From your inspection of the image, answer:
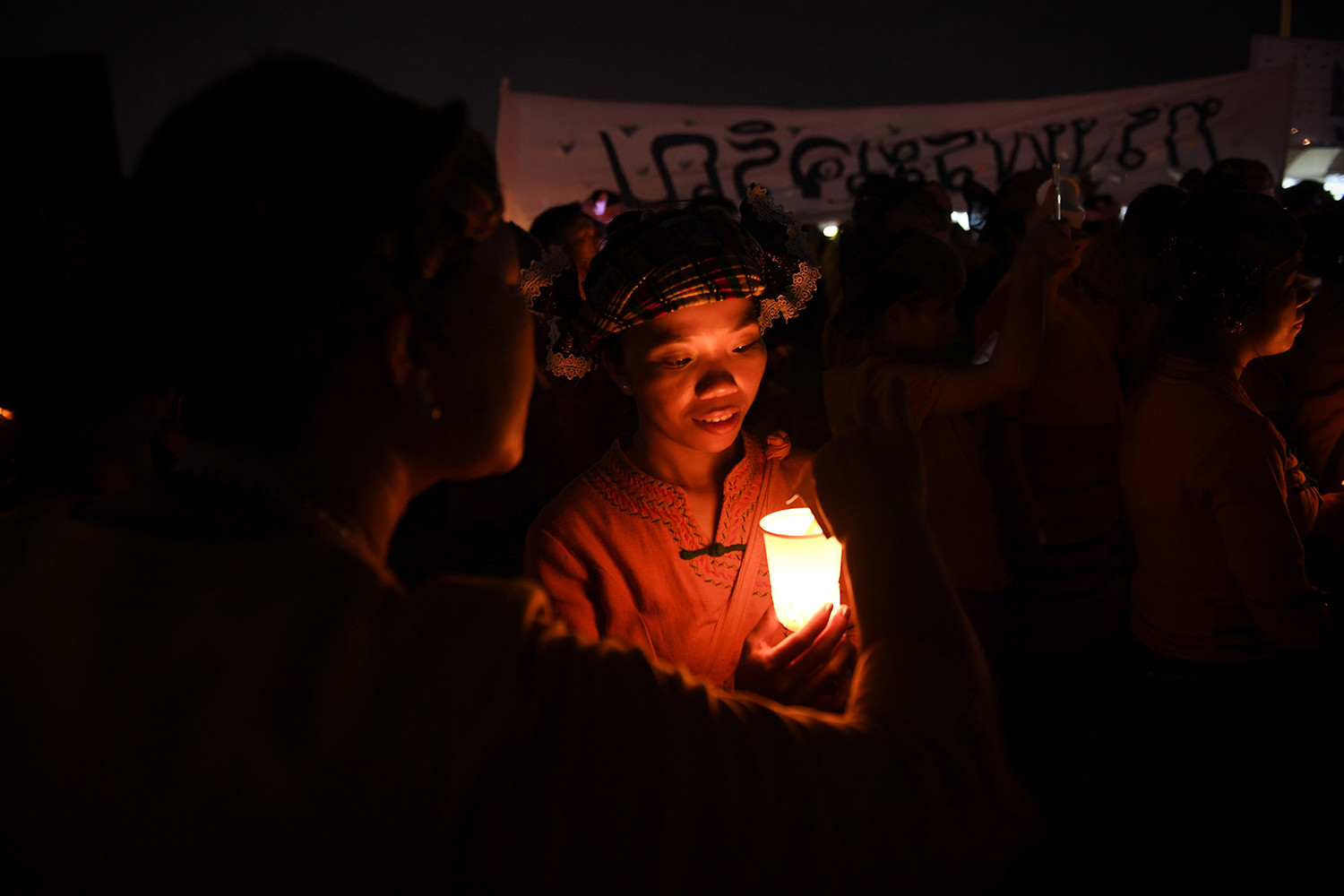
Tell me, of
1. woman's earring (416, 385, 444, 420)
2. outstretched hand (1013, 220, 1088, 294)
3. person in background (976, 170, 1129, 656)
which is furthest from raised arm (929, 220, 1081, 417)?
woman's earring (416, 385, 444, 420)

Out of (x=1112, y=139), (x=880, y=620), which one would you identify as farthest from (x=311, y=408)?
(x=1112, y=139)

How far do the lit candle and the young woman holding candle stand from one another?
0.22m

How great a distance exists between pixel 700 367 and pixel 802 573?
63cm

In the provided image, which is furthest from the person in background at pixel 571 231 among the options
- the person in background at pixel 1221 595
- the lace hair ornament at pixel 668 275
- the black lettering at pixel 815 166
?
the person in background at pixel 1221 595

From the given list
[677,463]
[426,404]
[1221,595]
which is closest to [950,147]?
[1221,595]

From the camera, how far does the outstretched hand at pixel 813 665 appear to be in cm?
168

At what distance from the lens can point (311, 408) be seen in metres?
0.94

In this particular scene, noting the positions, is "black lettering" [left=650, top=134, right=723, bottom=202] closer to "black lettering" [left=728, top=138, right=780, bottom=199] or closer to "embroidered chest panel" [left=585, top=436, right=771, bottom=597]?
"black lettering" [left=728, top=138, right=780, bottom=199]

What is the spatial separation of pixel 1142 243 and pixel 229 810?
4.16 metres

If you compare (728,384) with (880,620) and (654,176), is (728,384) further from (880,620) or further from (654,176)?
(654,176)

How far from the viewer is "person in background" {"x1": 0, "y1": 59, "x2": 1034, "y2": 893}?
74 centimetres

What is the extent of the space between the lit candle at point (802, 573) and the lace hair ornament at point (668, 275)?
647 mm

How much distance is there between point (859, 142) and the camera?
8.00 m

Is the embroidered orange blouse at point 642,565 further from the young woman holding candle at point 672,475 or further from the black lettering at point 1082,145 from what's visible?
the black lettering at point 1082,145
